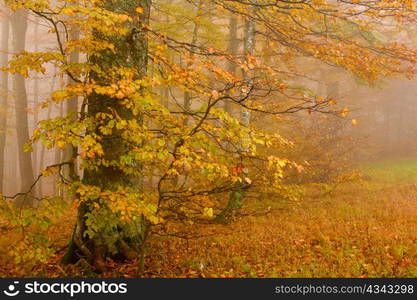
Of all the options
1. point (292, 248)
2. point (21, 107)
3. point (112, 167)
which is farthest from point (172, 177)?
point (21, 107)

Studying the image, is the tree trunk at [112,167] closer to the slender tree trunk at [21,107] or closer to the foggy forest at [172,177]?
the foggy forest at [172,177]

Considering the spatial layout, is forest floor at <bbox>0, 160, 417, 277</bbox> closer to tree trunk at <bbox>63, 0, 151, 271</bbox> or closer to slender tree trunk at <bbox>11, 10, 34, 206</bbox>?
tree trunk at <bbox>63, 0, 151, 271</bbox>

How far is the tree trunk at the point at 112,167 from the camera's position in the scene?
21.1 feet

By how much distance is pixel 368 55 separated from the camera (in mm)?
9531

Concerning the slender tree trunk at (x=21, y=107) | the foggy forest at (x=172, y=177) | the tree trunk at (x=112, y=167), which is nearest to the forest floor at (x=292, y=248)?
the foggy forest at (x=172, y=177)

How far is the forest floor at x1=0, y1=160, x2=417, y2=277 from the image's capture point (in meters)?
6.25

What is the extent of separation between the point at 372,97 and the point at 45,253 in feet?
108

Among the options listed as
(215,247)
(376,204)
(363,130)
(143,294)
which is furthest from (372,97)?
(143,294)

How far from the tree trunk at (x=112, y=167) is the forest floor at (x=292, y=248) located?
276 mm

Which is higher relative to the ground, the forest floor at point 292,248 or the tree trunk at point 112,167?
the tree trunk at point 112,167

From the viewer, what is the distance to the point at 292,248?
730 centimetres

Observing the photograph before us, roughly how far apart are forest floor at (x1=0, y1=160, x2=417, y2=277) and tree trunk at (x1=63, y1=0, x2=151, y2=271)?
10.9 inches

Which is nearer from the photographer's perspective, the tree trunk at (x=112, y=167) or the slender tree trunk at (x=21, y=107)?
the tree trunk at (x=112, y=167)

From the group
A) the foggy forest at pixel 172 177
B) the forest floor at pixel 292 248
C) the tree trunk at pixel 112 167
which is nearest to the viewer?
the foggy forest at pixel 172 177
